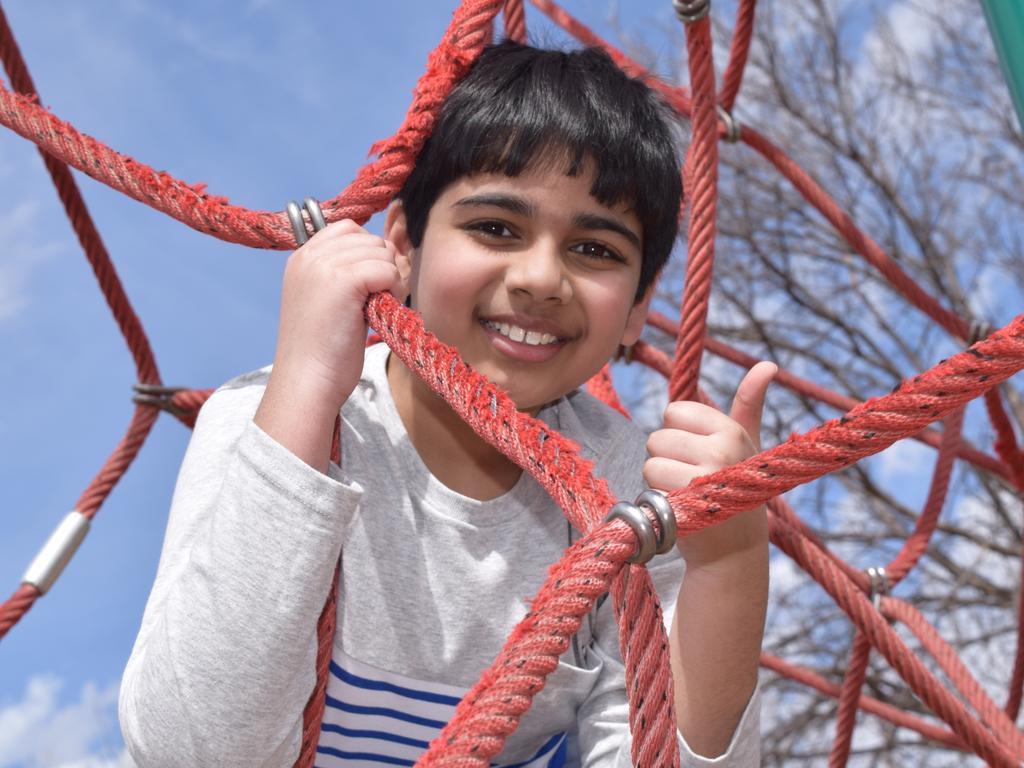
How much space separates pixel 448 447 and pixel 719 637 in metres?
0.26

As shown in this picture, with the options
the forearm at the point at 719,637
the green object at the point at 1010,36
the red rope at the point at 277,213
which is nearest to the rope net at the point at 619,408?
the red rope at the point at 277,213

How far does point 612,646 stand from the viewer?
82cm

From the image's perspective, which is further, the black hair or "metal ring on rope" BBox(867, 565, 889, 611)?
"metal ring on rope" BBox(867, 565, 889, 611)

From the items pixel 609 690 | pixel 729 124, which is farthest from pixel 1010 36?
pixel 729 124

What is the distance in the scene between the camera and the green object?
2.10ft

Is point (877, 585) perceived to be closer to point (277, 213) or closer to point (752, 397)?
point (752, 397)

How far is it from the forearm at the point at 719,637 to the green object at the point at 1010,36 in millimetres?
289

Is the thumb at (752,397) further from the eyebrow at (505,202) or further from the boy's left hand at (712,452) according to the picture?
the eyebrow at (505,202)

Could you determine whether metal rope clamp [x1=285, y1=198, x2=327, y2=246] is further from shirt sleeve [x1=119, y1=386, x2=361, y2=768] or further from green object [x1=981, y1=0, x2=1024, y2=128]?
green object [x1=981, y1=0, x2=1024, y2=128]

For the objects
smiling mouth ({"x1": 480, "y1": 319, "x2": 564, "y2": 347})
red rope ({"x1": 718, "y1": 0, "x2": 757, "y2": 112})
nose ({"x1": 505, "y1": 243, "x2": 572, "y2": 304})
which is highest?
red rope ({"x1": 718, "y1": 0, "x2": 757, "y2": 112})

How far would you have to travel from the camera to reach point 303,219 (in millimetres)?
738

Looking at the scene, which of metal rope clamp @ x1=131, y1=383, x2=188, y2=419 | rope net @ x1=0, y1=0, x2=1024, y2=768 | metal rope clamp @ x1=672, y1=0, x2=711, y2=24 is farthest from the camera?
metal rope clamp @ x1=131, y1=383, x2=188, y2=419

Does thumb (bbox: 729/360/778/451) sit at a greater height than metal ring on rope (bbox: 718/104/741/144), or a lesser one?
lesser

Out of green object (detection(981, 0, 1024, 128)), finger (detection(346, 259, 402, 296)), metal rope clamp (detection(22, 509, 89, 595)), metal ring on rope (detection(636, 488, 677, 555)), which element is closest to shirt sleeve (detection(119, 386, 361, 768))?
finger (detection(346, 259, 402, 296))
